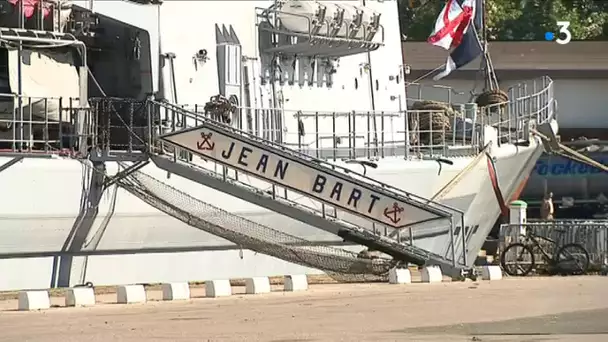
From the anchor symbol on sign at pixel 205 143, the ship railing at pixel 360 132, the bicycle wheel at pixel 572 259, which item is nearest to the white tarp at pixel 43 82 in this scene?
the ship railing at pixel 360 132

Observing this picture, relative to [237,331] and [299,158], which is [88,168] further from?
[237,331]

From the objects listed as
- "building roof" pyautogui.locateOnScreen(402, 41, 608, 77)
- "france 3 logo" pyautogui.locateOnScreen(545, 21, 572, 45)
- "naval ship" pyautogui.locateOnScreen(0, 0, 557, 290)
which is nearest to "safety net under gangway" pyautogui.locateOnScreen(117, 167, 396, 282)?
"naval ship" pyautogui.locateOnScreen(0, 0, 557, 290)

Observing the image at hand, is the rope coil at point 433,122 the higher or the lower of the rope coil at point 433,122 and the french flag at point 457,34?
the lower

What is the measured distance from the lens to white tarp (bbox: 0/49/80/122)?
18.6 meters

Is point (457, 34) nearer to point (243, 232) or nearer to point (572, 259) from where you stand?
point (572, 259)

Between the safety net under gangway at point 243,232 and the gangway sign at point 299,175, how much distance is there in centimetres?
79

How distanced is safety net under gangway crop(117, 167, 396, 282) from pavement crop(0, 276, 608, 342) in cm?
57

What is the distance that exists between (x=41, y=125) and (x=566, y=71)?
2692 cm

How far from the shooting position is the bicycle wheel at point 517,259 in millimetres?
22234

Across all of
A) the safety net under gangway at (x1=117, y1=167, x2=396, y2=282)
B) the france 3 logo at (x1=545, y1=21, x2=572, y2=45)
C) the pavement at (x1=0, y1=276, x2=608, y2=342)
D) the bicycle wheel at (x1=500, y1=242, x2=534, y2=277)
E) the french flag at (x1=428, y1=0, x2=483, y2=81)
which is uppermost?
the france 3 logo at (x1=545, y1=21, x2=572, y2=45)

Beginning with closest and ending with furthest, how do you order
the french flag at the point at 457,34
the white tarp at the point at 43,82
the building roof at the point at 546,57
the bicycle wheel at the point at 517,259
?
1. the white tarp at the point at 43,82
2. the bicycle wheel at the point at 517,259
3. the french flag at the point at 457,34
4. the building roof at the point at 546,57

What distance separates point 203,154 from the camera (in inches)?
707

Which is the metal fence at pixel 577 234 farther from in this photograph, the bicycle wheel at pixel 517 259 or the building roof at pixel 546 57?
the building roof at pixel 546 57

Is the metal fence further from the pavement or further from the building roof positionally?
the building roof
